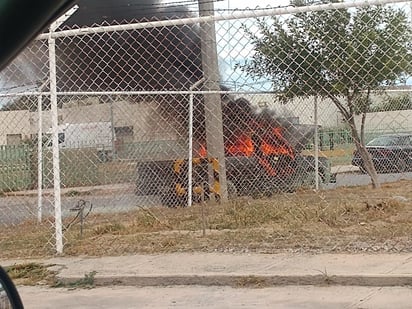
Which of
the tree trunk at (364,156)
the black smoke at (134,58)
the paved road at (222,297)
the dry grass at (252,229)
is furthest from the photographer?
the black smoke at (134,58)

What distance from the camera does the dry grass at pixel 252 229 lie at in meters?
7.08

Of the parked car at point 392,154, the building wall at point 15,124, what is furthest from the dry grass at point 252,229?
the building wall at point 15,124

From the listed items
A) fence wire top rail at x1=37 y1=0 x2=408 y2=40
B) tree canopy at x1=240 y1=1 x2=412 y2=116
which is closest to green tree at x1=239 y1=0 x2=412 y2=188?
tree canopy at x1=240 y1=1 x2=412 y2=116

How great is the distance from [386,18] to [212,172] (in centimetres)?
378

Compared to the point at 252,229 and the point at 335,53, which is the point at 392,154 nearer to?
the point at 335,53

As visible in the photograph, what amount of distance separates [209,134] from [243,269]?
4.60m

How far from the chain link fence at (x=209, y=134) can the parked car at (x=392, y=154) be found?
0.09ft

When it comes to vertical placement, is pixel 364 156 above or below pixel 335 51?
below

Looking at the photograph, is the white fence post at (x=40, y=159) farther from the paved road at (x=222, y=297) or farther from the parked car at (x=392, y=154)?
the parked car at (x=392, y=154)

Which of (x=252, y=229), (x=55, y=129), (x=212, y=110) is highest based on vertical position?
(x=212, y=110)

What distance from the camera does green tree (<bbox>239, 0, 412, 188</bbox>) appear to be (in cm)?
836

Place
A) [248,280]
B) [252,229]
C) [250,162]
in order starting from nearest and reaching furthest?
[248,280], [252,229], [250,162]

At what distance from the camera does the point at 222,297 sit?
5531mm

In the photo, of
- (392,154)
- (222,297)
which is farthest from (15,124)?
(222,297)
